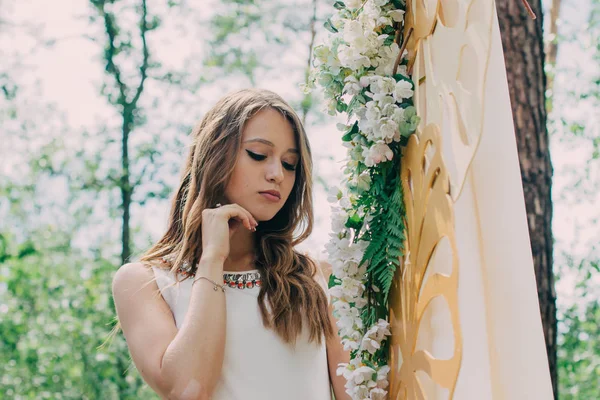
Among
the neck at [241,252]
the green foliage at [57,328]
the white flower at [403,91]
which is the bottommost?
the green foliage at [57,328]

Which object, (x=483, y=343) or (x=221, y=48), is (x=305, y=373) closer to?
(x=483, y=343)

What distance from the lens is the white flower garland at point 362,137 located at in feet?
5.40

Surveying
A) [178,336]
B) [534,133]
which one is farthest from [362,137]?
[534,133]

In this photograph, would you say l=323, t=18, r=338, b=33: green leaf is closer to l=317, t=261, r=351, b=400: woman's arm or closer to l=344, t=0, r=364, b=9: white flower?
l=344, t=0, r=364, b=9: white flower

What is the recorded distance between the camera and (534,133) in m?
3.10

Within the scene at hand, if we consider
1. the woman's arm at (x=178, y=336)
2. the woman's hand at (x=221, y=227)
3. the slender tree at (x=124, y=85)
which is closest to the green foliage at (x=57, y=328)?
the slender tree at (x=124, y=85)

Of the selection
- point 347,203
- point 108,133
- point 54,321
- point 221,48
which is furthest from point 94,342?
point 347,203

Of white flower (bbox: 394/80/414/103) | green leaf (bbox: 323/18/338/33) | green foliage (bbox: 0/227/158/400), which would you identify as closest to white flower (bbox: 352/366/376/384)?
white flower (bbox: 394/80/414/103)

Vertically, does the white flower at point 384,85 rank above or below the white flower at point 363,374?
above

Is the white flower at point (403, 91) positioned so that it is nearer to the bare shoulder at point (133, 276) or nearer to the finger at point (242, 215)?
the finger at point (242, 215)

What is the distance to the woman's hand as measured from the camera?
224 centimetres

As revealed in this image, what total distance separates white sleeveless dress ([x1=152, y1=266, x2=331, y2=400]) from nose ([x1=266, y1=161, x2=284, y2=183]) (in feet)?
1.40

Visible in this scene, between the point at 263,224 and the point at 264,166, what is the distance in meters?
0.37

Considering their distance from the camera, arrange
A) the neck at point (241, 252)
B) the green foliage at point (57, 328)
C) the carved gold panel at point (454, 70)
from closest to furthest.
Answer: the carved gold panel at point (454, 70) < the neck at point (241, 252) < the green foliage at point (57, 328)
